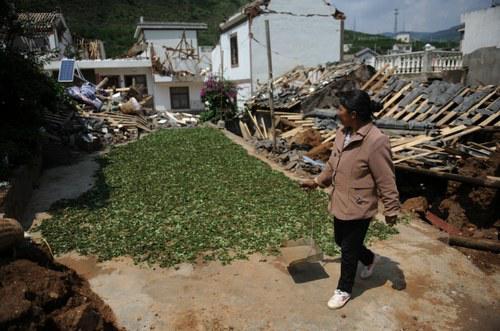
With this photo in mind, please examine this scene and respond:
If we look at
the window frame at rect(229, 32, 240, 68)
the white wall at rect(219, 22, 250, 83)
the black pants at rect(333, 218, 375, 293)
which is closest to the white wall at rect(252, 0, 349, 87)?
the white wall at rect(219, 22, 250, 83)

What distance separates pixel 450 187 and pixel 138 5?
57.4 meters

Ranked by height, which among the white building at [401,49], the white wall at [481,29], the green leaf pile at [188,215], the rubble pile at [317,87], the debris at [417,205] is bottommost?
the debris at [417,205]

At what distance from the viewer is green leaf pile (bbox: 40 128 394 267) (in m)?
4.73

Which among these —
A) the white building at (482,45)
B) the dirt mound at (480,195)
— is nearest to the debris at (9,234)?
the dirt mound at (480,195)

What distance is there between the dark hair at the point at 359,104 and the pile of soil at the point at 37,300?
2.67 m

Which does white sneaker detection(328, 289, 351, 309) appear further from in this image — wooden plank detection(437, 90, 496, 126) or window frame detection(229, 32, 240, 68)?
window frame detection(229, 32, 240, 68)

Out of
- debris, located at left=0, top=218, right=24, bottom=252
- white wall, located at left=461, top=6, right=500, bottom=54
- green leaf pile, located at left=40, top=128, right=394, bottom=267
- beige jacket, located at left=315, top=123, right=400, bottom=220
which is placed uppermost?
white wall, located at left=461, top=6, right=500, bottom=54

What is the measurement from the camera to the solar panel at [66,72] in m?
17.5

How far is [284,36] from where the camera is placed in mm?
17953

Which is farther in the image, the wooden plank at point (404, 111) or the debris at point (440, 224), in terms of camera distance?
the wooden plank at point (404, 111)

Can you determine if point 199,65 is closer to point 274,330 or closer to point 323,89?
point 323,89

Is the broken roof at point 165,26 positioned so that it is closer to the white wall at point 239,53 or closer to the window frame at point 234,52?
the white wall at point 239,53

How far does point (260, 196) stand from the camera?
6652 millimetres

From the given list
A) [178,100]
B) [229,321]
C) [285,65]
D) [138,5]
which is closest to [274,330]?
[229,321]
